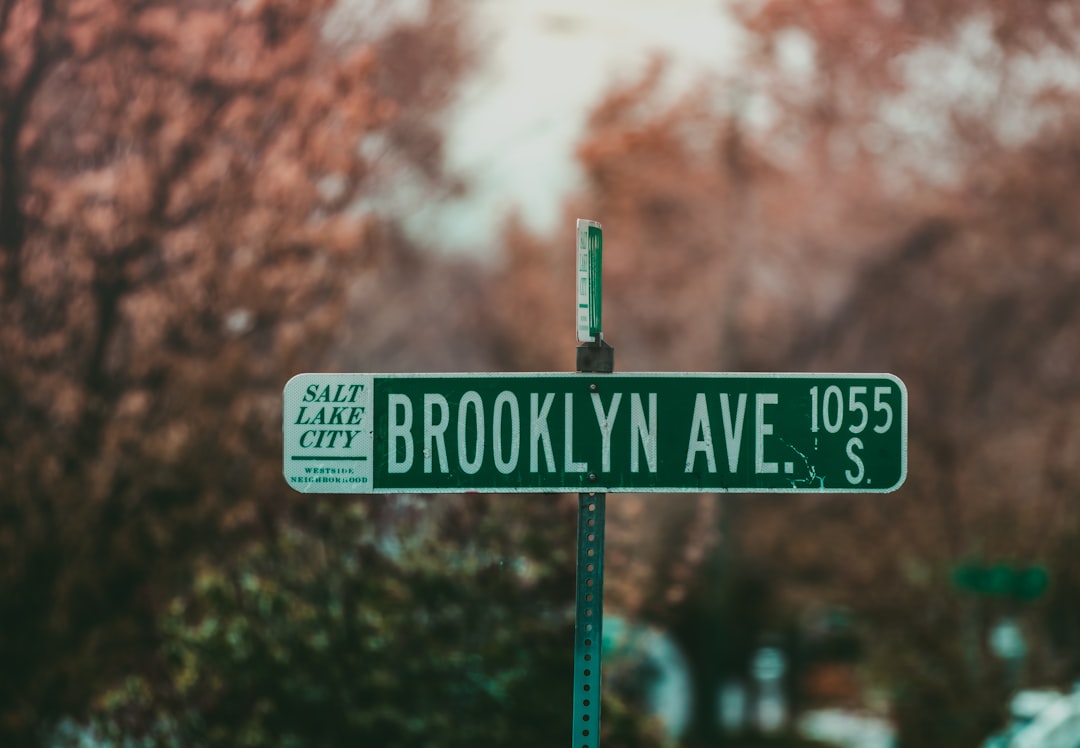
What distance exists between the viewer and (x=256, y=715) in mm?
6172

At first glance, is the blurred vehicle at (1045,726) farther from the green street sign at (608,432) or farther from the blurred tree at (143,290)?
the green street sign at (608,432)

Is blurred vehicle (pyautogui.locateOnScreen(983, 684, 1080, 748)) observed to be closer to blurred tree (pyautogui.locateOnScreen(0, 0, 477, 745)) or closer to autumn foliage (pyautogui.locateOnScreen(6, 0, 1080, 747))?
autumn foliage (pyautogui.locateOnScreen(6, 0, 1080, 747))

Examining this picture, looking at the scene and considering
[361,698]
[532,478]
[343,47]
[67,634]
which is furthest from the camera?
[343,47]

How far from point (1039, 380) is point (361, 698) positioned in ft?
44.5

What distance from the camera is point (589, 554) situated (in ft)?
10.7

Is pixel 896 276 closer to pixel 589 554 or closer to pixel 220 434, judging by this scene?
pixel 220 434

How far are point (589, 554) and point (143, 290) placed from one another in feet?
16.1

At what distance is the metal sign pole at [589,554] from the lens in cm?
321

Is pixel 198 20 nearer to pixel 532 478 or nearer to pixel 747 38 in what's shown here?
pixel 532 478

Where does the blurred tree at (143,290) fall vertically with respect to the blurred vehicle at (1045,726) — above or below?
above

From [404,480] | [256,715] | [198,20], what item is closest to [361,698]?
[256,715]

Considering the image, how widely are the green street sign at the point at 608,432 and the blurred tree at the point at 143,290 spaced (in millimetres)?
3245

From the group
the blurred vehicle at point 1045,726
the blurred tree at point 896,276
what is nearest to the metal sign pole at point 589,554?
the blurred vehicle at point 1045,726

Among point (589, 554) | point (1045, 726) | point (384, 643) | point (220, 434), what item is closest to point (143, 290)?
point (220, 434)
